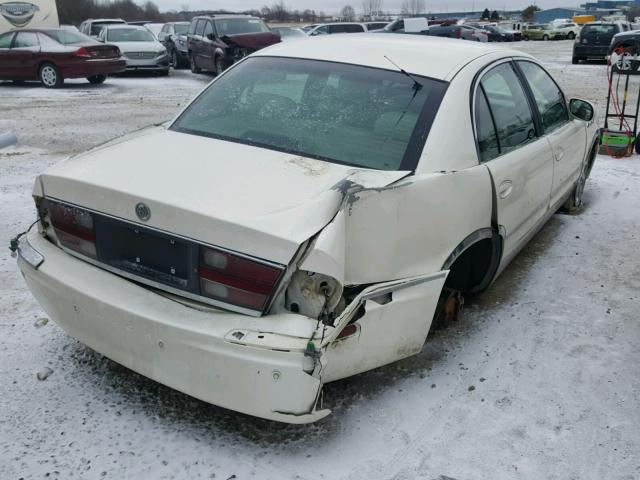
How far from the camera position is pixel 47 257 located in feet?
9.46

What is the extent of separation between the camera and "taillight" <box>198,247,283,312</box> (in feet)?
7.68

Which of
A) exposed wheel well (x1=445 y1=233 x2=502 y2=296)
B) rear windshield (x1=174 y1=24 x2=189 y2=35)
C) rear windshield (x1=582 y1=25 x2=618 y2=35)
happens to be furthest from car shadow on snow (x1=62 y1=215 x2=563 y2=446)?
rear windshield (x1=582 y1=25 x2=618 y2=35)

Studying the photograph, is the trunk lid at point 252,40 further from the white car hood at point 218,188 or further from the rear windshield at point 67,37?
the white car hood at point 218,188

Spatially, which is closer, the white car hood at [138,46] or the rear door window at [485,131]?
the rear door window at [485,131]

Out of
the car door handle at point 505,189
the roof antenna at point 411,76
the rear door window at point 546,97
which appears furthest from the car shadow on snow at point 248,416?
the rear door window at point 546,97

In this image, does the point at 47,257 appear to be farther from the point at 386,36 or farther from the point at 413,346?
the point at 386,36

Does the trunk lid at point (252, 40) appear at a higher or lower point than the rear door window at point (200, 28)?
lower

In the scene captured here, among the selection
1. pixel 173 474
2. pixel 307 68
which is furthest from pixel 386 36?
pixel 173 474

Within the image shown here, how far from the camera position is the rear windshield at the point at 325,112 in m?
→ 2.99

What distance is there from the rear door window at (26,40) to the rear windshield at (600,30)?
18.1 meters

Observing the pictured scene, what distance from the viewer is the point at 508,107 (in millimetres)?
3799

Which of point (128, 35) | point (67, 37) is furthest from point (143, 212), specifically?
point (128, 35)

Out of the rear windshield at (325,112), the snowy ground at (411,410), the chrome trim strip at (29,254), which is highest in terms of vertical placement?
the rear windshield at (325,112)

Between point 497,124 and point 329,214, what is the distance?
5.36ft
